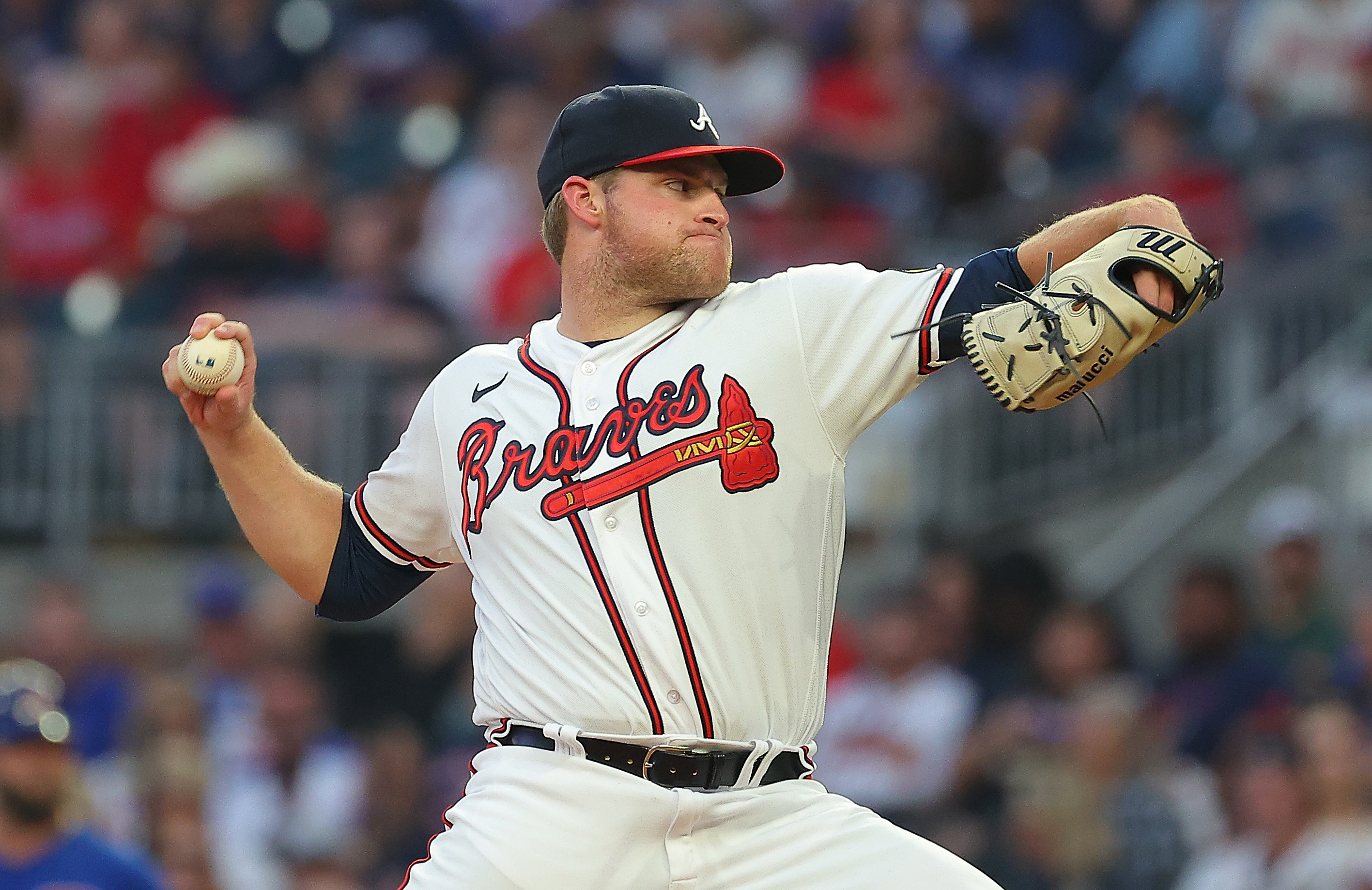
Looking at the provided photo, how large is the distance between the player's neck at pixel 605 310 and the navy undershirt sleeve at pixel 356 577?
642 millimetres

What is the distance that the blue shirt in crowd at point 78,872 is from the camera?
5.38 meters

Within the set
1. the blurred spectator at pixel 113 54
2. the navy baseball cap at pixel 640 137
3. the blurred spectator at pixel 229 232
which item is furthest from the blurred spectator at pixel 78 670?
the navy baseball cap at pixel 640 137

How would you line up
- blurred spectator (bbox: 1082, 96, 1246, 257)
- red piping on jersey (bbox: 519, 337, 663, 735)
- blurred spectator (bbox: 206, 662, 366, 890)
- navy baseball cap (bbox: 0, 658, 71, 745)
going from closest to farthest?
1. red piping on jersey (bbox: 519, 337, 663, 735)
2. navy baseball cap (bbox: 0, 658, 71, 745)
3. blurred spectator (bbox: 206, 662, 366, 890)
4. blurred spectator (bbox: 1082, 96, 1246, 257)

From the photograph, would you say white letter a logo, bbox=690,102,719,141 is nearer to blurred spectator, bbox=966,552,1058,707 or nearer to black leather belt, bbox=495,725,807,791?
black leather belt, bbox=495,725,807,791

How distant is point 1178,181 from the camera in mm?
8461

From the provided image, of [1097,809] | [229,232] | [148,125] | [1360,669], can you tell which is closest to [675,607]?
[1097,809]

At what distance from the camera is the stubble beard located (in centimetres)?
379

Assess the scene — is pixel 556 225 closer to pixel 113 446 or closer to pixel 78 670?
pixel 78 670

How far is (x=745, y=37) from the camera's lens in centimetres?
1058

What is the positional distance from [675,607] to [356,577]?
2.94ft

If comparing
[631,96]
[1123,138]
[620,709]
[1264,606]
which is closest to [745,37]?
[1123,138]

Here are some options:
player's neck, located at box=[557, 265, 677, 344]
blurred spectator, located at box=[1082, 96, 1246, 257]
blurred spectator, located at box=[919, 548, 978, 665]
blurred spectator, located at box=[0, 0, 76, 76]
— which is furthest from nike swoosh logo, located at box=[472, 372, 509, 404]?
blurred spectator, located at box=[0, 0, 76, 76]

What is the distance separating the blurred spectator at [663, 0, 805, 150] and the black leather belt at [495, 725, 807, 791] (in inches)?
268

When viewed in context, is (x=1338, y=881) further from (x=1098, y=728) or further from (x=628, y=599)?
(x=628, y=599)
